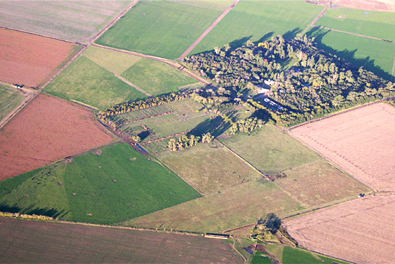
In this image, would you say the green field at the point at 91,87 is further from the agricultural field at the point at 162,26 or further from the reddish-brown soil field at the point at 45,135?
the agricultural field at the point at 162,26

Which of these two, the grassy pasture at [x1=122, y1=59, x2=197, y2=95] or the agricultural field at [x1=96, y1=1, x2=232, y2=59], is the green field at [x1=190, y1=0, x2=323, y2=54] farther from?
the grassy pasture at [x1=122, y1=59, x2=197, y2=95]

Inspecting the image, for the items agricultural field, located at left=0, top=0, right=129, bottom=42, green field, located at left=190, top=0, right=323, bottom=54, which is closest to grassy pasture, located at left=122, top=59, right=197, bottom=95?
green field, located at left=190, top=0, right=323, bottom=54

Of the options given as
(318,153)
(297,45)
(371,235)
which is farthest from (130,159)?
(297,45)

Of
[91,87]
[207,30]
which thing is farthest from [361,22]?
[91,87]

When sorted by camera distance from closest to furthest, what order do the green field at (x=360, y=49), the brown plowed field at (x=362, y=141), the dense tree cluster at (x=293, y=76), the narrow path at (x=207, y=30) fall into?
1. the brown plowed field at (x=362, y=141)
2. the dense tree cluster at (x=293, y=76)
3. the green field at (x=360, y=49)
4. the narrow path at (x=207, y=30)

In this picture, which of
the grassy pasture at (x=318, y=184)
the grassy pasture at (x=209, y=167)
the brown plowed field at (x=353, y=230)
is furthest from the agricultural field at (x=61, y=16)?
the brown plowed field at (x=353, y=230)

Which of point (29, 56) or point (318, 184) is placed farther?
point (29, 56)

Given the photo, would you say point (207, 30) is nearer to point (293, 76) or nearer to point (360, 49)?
point (293, 76)
